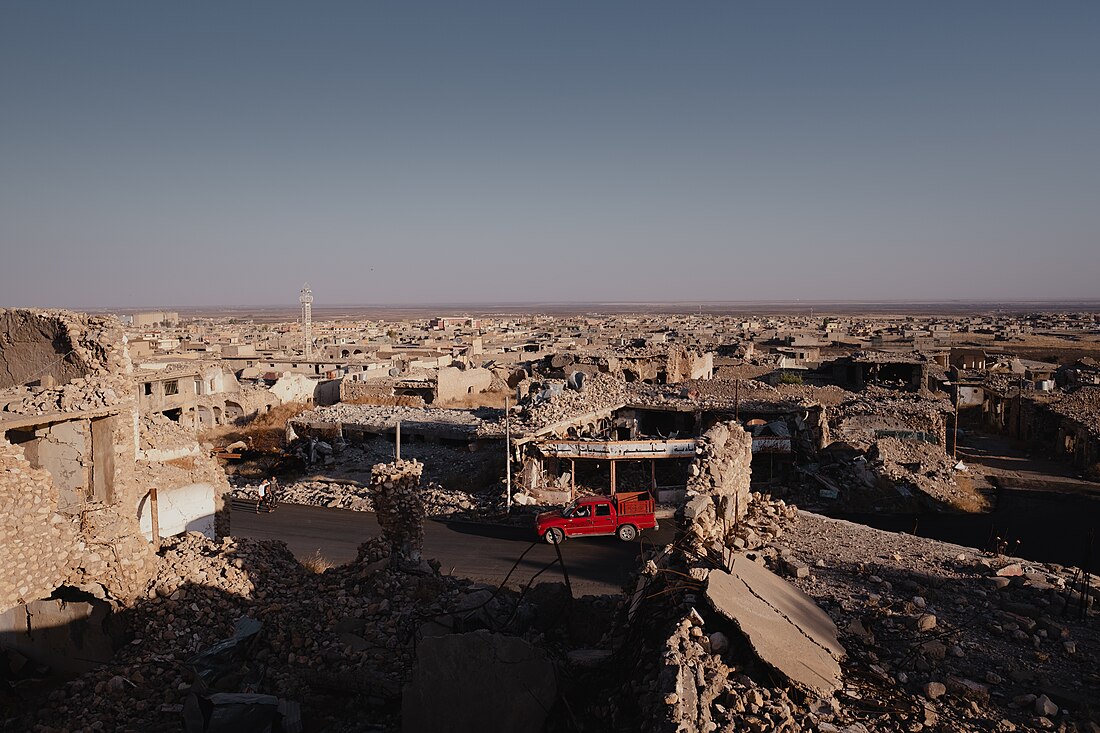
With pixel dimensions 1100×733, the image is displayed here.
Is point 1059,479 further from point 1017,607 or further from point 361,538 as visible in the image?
point 361,538

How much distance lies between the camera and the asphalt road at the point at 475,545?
14.7 meters

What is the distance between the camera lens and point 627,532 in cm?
1697

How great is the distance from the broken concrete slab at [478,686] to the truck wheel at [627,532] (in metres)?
10.2

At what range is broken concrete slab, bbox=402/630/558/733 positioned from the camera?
21.7 feet

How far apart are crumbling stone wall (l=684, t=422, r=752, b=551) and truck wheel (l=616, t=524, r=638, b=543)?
4.50 m

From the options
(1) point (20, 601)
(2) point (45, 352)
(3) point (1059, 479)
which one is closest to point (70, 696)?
Result: (1) point (20, 601)

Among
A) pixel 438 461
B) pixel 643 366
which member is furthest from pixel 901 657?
pixel 643 366

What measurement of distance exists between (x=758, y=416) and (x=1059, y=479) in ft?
31.7

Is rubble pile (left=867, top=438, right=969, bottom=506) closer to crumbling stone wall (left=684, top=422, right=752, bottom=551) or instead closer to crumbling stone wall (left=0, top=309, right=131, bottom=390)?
crumbling stone wall (left=684, top=422, right=752, bottom=551)

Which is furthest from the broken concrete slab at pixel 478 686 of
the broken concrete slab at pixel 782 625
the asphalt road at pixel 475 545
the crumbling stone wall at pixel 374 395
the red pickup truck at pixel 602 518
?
the crumbling stone wall at pixel 374 395

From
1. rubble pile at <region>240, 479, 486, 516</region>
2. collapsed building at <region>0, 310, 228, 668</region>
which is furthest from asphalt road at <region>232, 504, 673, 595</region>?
collapsed building at <region>0, 310, 228, 668</region>

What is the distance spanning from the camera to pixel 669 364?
36.8m

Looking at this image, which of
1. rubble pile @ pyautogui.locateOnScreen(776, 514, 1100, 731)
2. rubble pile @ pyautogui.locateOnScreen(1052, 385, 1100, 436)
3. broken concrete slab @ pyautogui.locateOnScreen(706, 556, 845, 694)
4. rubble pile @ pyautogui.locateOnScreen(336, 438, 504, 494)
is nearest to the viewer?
rubble pile @ pyautogui.locateOnScreen(776, 514, 1100, 731)

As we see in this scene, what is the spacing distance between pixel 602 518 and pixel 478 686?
10405 mm
